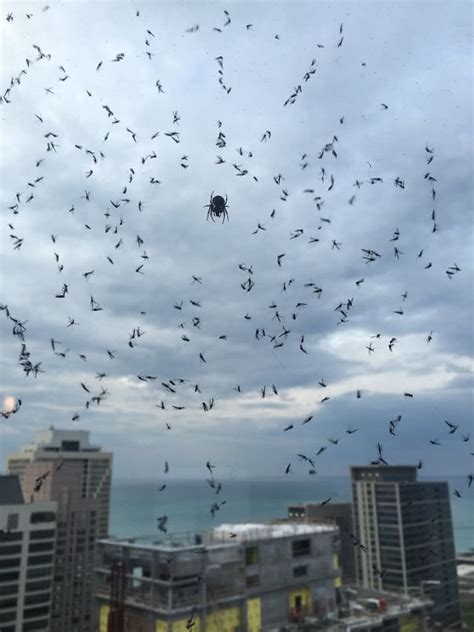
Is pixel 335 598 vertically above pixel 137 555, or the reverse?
pixel 137 555

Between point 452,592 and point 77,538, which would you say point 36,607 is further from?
point 452,592

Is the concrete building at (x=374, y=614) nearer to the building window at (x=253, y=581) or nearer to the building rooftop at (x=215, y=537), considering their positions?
the building window at (x=253, y=581)

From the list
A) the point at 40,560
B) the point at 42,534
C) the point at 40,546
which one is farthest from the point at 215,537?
the point at 40,560

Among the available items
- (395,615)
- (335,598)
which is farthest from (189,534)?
(395,615)

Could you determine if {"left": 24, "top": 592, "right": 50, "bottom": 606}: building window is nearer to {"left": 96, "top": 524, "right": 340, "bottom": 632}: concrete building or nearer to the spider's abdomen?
{"left": 96, "top": 524, "right": 340, "bottom": 632}: concrete building

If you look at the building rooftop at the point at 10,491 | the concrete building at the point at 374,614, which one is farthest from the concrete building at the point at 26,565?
the concrete building at the point at 374,614

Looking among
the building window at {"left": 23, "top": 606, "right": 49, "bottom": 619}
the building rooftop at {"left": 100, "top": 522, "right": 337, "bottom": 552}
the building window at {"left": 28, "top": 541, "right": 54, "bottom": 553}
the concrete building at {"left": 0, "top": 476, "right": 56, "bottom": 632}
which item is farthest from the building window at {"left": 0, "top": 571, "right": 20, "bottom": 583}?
the building rooftop at {"left": 100, "top": 522, "right": 337, "bottom": 552}

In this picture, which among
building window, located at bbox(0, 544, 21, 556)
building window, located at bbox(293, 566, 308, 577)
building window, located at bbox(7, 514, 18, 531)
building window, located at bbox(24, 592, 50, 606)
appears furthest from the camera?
building window, located at bbox(24, 592, 50, 606)
